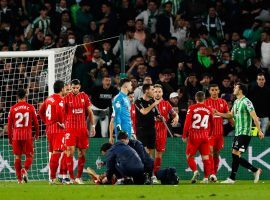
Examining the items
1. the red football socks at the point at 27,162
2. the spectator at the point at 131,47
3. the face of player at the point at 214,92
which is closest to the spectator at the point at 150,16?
the spectator at the point at 131,47

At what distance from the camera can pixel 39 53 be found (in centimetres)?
2522

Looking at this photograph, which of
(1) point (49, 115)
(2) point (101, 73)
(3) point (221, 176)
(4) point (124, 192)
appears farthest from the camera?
(2) point (101, 73)

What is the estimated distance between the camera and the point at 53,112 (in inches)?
934

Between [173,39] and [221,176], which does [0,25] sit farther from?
[221,176]

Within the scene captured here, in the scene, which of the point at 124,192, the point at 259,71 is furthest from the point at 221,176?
the point at 124,192

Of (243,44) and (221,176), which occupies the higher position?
(243,44)

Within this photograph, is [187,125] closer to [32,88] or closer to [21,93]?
[21,93]

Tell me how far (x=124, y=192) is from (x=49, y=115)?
5.08m

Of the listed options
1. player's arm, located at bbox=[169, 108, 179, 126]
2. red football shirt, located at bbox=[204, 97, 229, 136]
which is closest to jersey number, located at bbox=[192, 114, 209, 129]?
player's arm, located at bbox=[169, 108, 179, 126]

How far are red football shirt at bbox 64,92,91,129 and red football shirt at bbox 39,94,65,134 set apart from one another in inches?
5.2

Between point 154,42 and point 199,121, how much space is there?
7334 millimetres

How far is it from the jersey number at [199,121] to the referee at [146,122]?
97 cm

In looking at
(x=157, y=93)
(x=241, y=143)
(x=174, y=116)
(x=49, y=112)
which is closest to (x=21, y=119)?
(x=49, y=112)

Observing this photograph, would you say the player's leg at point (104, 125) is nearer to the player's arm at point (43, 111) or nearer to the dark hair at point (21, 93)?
the player's arm at point (43, 111)
